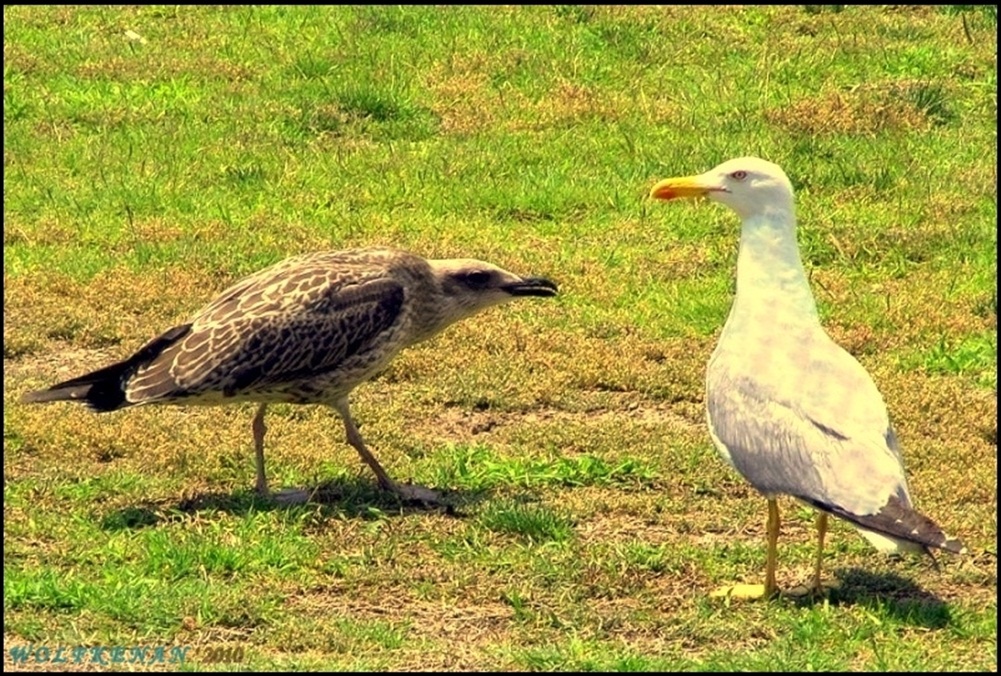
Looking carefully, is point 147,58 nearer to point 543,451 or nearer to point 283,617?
point 543,451

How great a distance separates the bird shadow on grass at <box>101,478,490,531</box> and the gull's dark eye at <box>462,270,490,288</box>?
1123 mm

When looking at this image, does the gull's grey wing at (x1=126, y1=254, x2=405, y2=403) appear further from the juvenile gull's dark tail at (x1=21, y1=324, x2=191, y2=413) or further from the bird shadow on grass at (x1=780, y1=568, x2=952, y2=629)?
the bird shadow on grass at (x1=780, y1=568, x2=952, y2=629)

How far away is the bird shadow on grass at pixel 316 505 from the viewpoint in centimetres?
876

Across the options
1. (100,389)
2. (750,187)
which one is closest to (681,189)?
(750,187)

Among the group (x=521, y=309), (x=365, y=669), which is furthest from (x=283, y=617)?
(x=521, y=309)

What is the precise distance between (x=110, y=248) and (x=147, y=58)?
337cm

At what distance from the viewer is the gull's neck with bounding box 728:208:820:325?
8.33 m

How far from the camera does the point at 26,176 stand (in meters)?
13.2

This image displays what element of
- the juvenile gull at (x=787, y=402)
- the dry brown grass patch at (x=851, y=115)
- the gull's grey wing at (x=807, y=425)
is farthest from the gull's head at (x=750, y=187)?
the dry brown grass patch at (x=851, y=115)

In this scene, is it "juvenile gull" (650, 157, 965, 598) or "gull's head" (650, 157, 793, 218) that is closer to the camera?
"juvenile gull" (650, 157, 965, 598)

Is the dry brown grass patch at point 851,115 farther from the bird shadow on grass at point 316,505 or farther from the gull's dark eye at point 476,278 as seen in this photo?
the bird shadow on grass at point 316,505

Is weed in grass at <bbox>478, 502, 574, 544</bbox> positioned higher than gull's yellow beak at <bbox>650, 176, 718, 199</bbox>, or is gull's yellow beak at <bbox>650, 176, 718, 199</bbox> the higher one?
gull's yellow beak at <bbox>650, 176, 718, 199</bbox>

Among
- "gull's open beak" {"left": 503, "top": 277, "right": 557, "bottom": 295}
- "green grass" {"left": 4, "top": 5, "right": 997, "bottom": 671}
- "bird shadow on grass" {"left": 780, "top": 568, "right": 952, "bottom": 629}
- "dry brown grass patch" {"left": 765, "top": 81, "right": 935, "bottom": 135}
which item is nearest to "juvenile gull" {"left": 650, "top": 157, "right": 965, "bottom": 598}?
"bird shadow on grass" {"left": 780, "top": 568, "right": 952, "bottom": 629}

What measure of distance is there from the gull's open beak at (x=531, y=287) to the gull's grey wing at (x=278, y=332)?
25.6 inches
